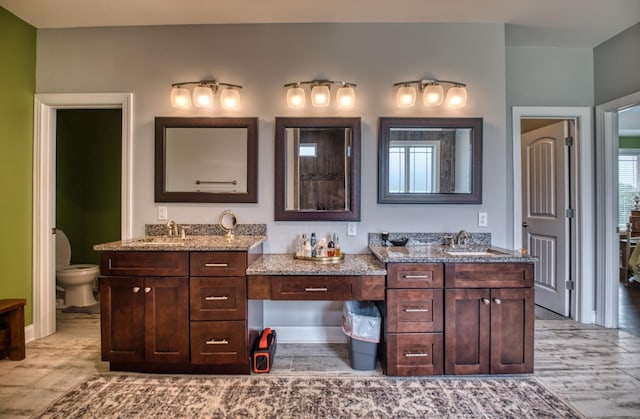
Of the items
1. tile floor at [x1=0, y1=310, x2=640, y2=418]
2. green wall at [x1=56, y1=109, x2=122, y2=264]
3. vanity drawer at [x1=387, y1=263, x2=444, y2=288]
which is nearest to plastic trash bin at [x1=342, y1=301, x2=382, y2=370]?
tile floor at [x1=0, y1=310, x2=640, y2=418]

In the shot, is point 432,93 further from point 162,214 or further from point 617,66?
point 162,214

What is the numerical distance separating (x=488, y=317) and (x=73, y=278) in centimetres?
394

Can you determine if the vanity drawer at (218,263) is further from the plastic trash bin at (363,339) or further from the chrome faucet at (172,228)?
the plastic trash bin at (363,339)

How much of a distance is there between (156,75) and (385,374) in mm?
2908

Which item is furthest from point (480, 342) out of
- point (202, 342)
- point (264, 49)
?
point (264, 49)

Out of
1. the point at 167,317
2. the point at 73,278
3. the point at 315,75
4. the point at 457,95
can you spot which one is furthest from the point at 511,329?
the point at 73,278

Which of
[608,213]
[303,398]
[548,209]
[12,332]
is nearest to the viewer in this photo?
[303,398]

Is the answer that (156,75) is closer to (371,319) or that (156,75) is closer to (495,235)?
(371,319)

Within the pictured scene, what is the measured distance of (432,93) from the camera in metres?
2.56

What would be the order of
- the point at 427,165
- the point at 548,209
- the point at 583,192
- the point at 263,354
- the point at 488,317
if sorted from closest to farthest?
the point at 488,317, the point at 263,354, the point at 427,165, the point at 583,192, the point at 548,209

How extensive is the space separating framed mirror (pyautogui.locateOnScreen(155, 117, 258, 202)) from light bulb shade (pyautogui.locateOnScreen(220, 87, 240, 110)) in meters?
0.12

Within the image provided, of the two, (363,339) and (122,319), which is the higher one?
(122,319)

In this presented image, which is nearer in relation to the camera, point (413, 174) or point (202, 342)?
point (202, 342)

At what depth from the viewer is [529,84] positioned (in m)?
3.04
